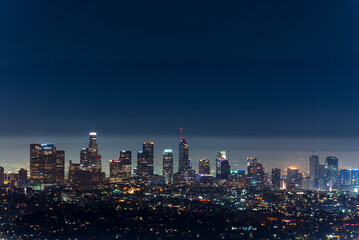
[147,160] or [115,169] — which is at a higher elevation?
[147,160]

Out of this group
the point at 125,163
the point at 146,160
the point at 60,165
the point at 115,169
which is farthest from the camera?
the point at 146,160

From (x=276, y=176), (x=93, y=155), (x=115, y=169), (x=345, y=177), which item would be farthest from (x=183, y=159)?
(x=345, y=177)

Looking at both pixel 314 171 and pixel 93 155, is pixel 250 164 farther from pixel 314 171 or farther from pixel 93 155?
pixel 93 155

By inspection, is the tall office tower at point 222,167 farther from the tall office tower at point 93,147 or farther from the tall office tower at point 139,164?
the tall office tower at point 93,147

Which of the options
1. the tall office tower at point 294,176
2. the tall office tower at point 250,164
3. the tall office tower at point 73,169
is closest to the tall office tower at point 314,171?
the tall office tower at point 294,176

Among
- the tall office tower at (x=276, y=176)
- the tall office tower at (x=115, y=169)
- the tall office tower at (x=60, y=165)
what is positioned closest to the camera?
the tall office tower at (x=60, y=165)

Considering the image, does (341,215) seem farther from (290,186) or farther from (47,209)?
(290,186)

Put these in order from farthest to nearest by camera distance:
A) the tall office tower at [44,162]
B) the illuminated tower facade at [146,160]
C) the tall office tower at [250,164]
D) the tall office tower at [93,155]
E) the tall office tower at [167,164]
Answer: the tall office tower at [167,164] → the illuminated tower facade at [146,160] → the tall office tower at [93,155] → the tall office tower at [250,164] → the tall office tower at [44,162]
